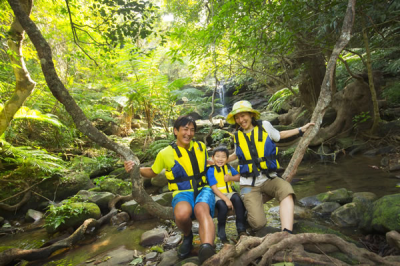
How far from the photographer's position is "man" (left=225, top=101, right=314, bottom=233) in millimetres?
2996

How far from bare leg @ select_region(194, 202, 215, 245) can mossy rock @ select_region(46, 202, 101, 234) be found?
3.59 meters

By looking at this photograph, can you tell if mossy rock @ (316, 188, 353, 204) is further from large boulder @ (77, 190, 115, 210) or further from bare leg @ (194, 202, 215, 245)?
large boulder @ (77, 190, 115, 210)

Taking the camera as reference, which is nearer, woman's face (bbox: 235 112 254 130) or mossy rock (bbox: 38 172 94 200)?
woman's face (bbox: 235 112 254 130)

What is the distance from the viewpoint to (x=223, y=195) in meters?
3.05

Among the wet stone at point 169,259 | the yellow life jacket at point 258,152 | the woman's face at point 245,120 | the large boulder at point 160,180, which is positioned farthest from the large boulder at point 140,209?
the woman's face at point 245,120

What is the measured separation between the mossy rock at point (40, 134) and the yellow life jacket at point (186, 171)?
6.12m

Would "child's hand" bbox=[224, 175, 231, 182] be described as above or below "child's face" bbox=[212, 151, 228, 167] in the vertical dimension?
below

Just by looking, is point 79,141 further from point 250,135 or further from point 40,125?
point 250,135

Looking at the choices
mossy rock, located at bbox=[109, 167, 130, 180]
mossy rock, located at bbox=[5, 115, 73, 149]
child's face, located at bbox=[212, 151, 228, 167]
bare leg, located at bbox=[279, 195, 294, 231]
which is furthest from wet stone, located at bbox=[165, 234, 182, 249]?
mossy rock, located at bbox=[5, 115, 73, 149]

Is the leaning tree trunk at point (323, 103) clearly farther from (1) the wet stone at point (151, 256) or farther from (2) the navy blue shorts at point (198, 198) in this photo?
(1) the wet stone at point (151, 256)

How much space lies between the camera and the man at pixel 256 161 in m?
3.00

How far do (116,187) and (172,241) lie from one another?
3.70m

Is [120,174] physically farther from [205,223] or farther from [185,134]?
[205,223]

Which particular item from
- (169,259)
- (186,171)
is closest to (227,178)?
Answer: (186,171)
